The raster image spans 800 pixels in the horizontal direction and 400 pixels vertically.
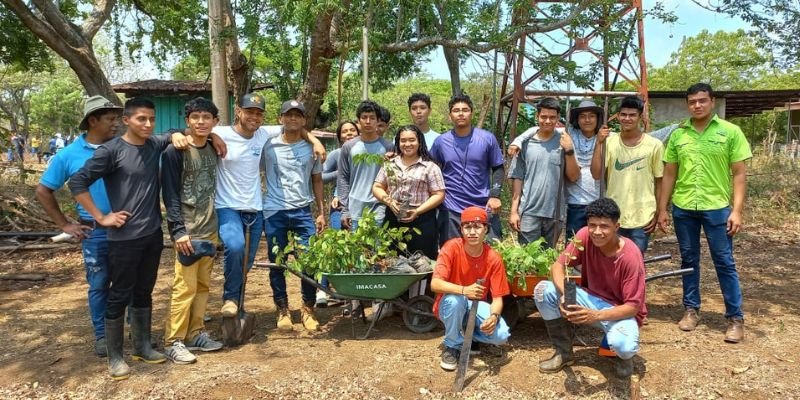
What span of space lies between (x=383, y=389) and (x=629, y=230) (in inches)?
90.8

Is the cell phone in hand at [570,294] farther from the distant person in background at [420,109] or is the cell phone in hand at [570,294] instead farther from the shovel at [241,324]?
the shovel at [241,324]

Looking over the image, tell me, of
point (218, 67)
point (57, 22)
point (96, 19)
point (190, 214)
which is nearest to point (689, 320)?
point (190, 214)

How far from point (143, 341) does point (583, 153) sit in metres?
3.63

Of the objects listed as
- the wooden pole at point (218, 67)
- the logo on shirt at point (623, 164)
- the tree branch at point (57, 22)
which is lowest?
the logo on shirt at point (623, 164)

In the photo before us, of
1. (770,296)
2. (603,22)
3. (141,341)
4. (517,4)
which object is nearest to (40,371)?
(141,341)

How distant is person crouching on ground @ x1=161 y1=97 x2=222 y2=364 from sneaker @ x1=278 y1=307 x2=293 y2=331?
659 millimetres

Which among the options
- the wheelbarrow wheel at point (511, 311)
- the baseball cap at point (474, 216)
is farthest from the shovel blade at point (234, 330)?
the wheelbarrow wheel at point (511, 311)

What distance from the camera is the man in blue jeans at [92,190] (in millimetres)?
3723

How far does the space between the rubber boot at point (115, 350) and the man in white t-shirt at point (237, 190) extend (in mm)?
723

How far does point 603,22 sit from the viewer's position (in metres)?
8.68

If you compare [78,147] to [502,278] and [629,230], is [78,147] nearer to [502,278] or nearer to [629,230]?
[502,278]

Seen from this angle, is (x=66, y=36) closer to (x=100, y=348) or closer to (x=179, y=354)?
(x=100, y=348)

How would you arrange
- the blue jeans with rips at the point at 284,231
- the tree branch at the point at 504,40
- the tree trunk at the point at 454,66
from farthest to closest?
the tree trunk at the point at 454,66 < the tree branch at the point at 504,40 < the blue jeans with rips at the point at 284,231

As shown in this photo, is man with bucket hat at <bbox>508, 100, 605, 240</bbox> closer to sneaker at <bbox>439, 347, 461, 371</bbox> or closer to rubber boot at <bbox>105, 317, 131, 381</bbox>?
sneaker at <bbox>439, 347, 461, 371</bbox>
